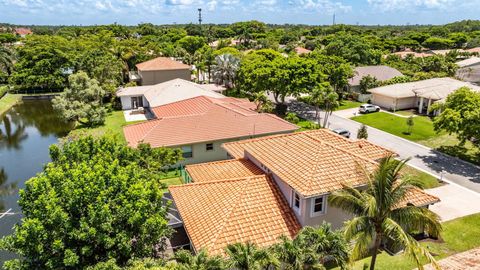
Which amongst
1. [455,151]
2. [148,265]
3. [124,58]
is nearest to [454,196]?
[455,151]

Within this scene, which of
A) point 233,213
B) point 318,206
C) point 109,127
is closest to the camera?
point 233,213

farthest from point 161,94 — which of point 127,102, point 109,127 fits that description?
point 127,102

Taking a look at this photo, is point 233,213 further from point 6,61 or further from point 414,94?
point 6,61

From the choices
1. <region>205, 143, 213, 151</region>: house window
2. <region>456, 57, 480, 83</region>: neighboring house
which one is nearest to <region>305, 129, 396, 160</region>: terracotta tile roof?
<region>205, 143, 213, 151</region>: house window

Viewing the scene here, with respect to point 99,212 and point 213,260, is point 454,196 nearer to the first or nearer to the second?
point 213,260

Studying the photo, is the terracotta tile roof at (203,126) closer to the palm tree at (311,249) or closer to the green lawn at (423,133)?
the green lawn at (423,133)

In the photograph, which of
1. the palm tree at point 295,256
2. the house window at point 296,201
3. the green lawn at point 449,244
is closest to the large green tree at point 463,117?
the green lawn at point 449,244
